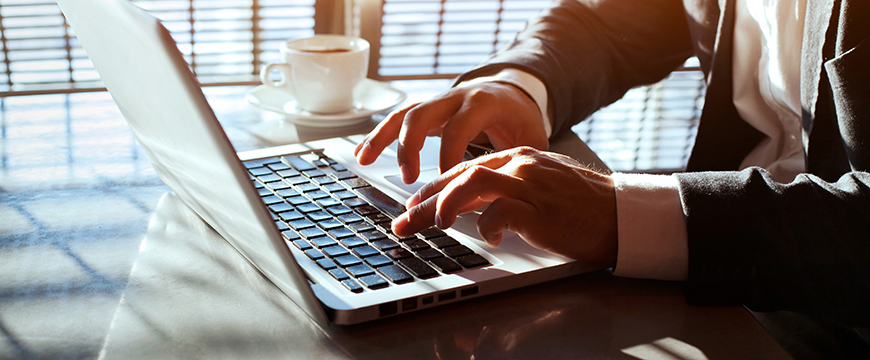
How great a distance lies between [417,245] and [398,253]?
0.03 m

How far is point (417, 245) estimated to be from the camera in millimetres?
633

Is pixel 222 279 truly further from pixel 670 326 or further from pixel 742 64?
pixel 742 64

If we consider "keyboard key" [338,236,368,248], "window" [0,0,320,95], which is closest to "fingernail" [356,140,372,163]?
"keyboard key" [338,236,368,248]

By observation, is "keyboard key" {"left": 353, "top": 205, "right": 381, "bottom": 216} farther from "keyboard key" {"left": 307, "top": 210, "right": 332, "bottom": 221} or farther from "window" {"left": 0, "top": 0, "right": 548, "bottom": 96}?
"window" {"left": 0, "top": 0, "right": 548, "bottom": 96}

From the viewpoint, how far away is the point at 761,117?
3.43 ft

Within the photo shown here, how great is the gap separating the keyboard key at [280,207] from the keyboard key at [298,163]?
0.12 metres

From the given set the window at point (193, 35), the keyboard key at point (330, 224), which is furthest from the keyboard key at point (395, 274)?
the window at point (193, 35)

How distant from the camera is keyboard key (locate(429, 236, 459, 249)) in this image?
2.08 ft

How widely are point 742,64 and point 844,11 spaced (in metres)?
0.29

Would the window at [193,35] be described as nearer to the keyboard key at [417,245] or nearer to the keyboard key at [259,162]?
the keyboard key at [259,162]

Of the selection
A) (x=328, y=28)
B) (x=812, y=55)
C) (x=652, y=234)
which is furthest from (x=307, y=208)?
(x=328, y=28)

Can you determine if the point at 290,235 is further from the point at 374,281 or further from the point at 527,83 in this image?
the point at 527,83

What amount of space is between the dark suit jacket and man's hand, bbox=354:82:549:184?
0.41 ft

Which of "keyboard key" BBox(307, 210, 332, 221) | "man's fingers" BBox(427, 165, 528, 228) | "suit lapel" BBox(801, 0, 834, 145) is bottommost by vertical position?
"keyboard key" BBox(307, 210, 332, 221)
